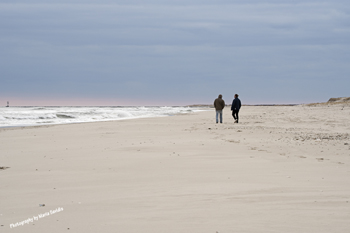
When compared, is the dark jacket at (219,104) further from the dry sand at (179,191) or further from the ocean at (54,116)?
the dry sand at (179,191)

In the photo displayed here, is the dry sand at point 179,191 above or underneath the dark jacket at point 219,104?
underneath

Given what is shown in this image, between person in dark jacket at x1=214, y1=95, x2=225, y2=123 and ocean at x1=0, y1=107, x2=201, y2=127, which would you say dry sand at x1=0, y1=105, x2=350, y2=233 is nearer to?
person in dark jacket at x1=214, y1=95, x2=225, y2=123

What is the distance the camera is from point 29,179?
5195 millimetres

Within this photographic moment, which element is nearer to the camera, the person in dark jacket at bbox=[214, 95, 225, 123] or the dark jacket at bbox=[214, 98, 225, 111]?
the person in dark jacket at bbox=[214, 95, 225, 123]

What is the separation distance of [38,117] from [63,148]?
2003 cm

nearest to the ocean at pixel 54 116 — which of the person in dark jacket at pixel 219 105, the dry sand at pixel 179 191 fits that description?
the person in dark jacket at pixel 219 105

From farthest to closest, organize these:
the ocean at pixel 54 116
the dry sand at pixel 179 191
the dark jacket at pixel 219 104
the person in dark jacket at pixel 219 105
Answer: the ocean at pixel 54 116, the dark jacket at pixel 219 104, the person in dark jacket at pixel 219 105, the dry sand at pixel 179 191

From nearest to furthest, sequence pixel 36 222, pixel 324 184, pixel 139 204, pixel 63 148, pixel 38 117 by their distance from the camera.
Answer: pixel 36 222 < pixel 139 204 < pixel 324 184 < pixel 63 148 < pixel 38 117

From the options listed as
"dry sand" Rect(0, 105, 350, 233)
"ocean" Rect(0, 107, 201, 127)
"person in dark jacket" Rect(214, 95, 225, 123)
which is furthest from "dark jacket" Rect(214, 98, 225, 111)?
"dry sand" Rect(0, 105, 350, 233)

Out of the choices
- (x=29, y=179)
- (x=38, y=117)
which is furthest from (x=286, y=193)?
(x=38, y=117)

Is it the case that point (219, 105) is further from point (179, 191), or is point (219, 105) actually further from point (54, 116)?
point (179, 191)

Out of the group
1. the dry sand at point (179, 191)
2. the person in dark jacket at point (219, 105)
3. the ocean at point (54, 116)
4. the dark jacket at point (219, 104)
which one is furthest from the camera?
the ocean at point (54, 116)

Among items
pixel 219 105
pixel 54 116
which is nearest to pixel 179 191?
pixel 219 105

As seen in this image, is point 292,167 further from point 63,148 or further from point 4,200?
point 63,148
